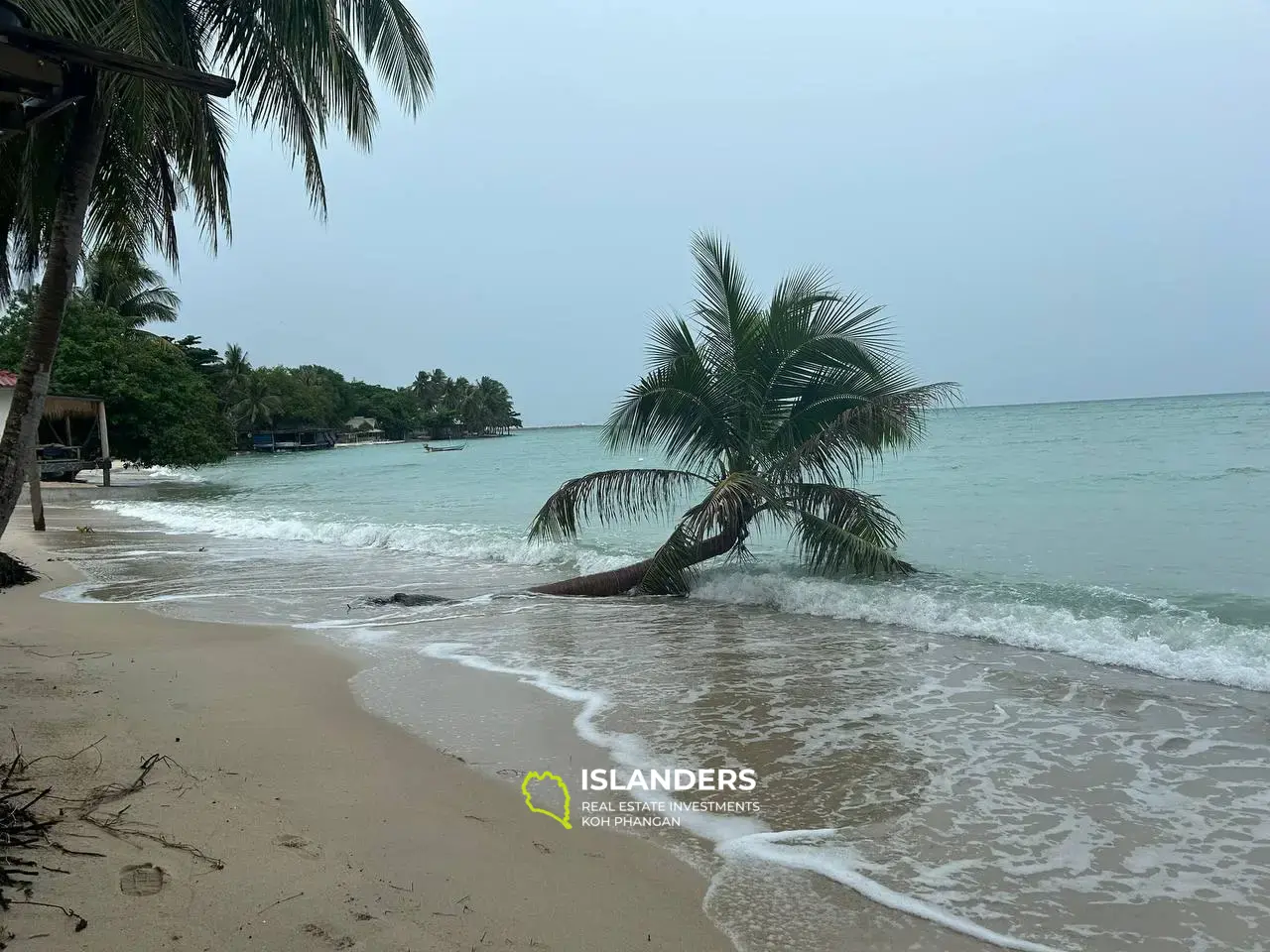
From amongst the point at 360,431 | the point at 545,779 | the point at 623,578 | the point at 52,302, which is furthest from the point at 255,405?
the point at 545,779

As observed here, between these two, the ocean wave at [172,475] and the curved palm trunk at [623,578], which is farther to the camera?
the ocean wave at [172,475]

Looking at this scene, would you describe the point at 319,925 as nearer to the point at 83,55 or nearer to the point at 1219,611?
the point at 83,55

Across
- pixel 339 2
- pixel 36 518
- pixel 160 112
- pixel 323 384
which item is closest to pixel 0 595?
pixel 160 112

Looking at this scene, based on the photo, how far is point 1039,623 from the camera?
7.56 meters

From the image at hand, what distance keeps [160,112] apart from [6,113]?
12.7ft

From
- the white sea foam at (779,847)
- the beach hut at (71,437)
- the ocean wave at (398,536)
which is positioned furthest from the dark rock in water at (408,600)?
the beach hut at (71,437)

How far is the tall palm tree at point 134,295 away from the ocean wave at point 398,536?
18850mm

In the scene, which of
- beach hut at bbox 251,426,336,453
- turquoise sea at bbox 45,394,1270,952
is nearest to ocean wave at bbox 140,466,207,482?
turquoise sea at bbox 45,394,1270,952

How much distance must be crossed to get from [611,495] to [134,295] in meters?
40.6

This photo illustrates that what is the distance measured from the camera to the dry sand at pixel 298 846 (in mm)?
2697

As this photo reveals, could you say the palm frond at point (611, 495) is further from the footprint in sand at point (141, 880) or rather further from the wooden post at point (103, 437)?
the wooden post at point (103, 437)

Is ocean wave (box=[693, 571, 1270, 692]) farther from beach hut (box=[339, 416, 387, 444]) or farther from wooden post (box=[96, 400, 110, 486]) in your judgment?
beach hut (box=[339, 416, 387, 444])

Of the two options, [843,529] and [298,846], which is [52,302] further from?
[843,529]

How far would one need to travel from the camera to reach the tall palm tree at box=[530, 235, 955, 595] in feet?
30.0
